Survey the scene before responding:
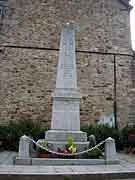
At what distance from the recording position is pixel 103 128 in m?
9.27

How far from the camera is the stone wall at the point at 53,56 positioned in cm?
1091

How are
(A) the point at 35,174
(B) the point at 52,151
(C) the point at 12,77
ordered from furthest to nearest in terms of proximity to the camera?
(C) the point at 12,77 → (B) the point at 52,151 → (A) the point at 35,174

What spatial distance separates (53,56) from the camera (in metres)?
11.7

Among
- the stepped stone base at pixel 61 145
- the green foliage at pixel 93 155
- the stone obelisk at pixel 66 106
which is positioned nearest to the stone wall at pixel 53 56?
the stone obelisk at pixel 66 106

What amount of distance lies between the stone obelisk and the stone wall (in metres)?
4.81

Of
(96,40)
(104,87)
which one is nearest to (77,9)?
(96,40)

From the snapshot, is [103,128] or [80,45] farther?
[80,45]

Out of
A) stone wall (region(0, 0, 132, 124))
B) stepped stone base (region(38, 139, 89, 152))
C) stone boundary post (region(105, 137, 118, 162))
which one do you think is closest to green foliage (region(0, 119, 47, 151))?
stone wall (region(0, 0, 132, 124))

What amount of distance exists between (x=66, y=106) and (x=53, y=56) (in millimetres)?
6105

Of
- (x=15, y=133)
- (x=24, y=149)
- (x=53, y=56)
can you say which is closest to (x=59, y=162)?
(x=24, y=149)

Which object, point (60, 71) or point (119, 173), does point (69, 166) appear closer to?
point (119, 173)

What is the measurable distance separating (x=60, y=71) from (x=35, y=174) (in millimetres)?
3267

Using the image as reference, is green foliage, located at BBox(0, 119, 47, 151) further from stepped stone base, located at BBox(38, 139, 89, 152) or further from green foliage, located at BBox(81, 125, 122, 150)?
stepped stone base, located at BBox(38, 139, 89, 152)

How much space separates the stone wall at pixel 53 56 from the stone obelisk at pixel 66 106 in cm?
481
